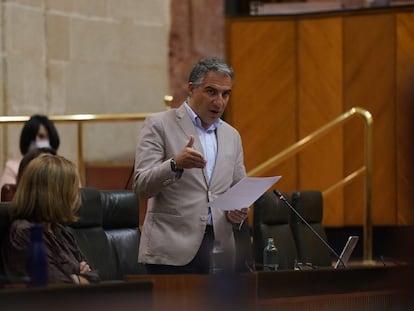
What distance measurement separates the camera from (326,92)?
38.5 ft

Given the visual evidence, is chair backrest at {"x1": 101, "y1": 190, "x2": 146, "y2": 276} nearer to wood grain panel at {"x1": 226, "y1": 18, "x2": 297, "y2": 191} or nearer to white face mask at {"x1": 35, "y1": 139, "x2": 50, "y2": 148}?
white face mask at {"x1": 35, "y1": 139, "x2": 50, "y2": 148}

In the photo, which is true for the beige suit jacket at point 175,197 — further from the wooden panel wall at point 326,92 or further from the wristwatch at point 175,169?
the wooden panel wall at point 326,92

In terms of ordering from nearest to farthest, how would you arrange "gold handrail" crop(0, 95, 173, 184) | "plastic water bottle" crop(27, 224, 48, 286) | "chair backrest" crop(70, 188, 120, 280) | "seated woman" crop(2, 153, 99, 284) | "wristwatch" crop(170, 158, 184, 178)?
"plastic water bottle" crop(27, 224, 48, 286) → "seated woman" crop(2, 153, 99, 284) → "wristwatch" crop(170, 158, 184, 178) → "chair backrest" crop(70, 188, 120, 280) → "gold handrail" crop(0, 95, 173, 184)

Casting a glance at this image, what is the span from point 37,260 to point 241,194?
1.53 m

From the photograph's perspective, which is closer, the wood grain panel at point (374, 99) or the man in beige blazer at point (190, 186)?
the man in beige blazer at point (190, 186)

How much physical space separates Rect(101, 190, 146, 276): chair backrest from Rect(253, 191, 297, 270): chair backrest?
0.81 m

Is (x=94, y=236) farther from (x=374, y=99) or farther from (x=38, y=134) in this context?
(x=374, y=99)

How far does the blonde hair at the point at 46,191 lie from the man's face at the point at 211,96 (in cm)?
78

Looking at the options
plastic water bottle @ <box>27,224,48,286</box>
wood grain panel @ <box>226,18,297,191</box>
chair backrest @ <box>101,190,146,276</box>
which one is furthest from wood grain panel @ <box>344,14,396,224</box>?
plastic water bottle @ <box>27,224,48,286</box>

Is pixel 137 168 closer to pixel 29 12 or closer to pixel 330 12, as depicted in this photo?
pixel 29 12

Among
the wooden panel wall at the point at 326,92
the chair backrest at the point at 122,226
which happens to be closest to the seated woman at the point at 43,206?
the chair backrest at the point at 122,226

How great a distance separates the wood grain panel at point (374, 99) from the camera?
1138 cm

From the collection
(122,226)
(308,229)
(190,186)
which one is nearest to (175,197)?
(190,186)

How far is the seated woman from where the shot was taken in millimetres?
4840
